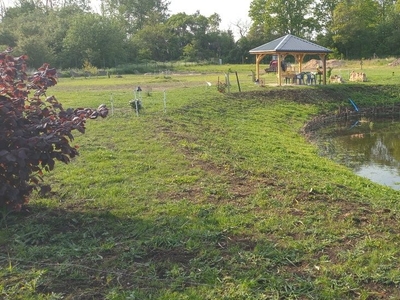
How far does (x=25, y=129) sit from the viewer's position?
529 centimetres

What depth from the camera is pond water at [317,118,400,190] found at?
10.7 meters

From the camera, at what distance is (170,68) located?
1964 inches

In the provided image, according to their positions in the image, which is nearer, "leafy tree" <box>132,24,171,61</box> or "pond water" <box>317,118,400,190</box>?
"pond water" <box>317,118,400,190</box>

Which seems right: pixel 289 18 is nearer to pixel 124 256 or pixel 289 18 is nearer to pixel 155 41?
pixel 155 41

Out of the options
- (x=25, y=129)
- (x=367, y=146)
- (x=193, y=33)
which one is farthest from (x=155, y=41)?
(x=25, y=129)

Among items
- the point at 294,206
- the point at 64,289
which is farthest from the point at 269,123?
the point at 64,289

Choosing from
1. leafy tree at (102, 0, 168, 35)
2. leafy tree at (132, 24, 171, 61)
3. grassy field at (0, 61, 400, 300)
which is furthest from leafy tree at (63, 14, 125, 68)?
grassy field at (0, 61, 400, 300)

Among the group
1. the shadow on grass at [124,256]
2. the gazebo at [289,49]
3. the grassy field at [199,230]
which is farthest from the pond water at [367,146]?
the shadow on grass at [124,256]

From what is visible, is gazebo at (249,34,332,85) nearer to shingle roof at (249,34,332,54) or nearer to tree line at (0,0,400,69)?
shingle roof at (249,34,332,54)

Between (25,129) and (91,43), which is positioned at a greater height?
(91,43)

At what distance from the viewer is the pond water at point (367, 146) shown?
10742 millimetres

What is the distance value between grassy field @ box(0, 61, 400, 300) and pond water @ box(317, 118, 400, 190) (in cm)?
175

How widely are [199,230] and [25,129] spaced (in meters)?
2.38

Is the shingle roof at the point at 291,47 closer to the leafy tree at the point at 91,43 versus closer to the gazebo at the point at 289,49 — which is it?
the gazebo at the point at 289,49
